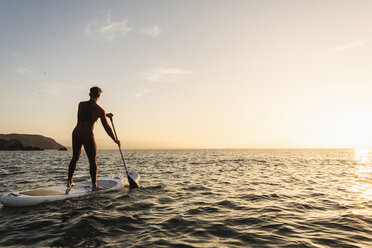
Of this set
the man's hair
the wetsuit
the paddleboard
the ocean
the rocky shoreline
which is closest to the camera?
the ocean

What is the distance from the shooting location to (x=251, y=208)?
6336 mm

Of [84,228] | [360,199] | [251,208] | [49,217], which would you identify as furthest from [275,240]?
[360,199]

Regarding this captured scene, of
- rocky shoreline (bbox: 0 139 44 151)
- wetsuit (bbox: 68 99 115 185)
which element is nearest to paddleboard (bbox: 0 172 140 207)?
wetsuit (bbox: 68 99 115 185)

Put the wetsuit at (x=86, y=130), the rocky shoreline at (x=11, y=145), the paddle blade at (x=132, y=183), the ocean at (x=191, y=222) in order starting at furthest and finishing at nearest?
the rocky shoreline at (x=11, y=145) → the paddle blade at (x=132, y=183) → the wetsuit at (x=86, y=130) → the ocean at (x=191, y=222)

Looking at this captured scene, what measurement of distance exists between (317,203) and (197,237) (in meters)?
4.77

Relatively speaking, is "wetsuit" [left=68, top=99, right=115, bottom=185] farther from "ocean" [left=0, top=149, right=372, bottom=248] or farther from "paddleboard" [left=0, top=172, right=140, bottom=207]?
"ocean" [left=0, top=149, right=372, bottom=248]

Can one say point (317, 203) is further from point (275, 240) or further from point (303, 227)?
point (275, 240)

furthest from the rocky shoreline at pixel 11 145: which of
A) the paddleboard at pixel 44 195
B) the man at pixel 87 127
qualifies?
the man at pixel 87 127

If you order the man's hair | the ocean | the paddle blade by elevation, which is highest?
the man's hair

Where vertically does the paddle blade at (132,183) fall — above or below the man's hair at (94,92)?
below

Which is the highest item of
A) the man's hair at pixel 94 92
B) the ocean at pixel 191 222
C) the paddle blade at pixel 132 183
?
the man's hair at pixel 94 92

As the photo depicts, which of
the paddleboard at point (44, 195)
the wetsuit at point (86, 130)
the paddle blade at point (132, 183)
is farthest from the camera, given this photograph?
the paddle blade at point (132, 183)

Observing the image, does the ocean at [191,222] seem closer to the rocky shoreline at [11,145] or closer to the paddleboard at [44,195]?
the paddleboard at [44,195]

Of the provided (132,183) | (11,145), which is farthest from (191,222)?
(11,145)
